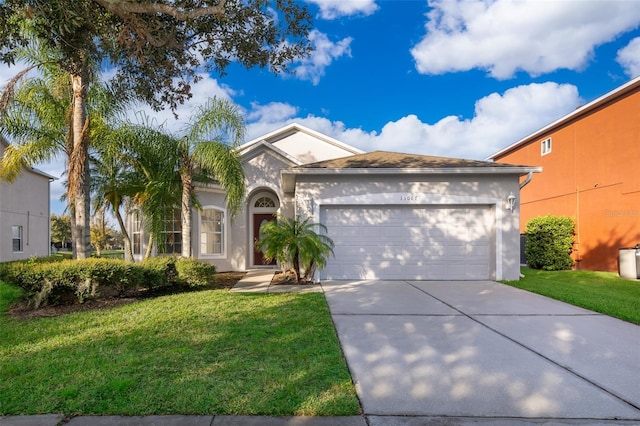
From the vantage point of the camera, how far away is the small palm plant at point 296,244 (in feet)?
31.4

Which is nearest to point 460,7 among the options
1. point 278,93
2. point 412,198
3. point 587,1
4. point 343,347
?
point 587,1

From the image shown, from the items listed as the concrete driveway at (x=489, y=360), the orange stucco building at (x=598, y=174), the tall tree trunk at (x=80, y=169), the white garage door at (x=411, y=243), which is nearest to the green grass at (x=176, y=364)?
the concrete driveway at (x=489, y=360)

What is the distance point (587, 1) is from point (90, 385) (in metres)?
11.1

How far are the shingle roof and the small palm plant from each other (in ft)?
6.17

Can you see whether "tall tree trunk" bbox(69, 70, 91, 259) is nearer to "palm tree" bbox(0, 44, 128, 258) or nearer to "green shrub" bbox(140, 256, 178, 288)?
"palm tree" bbox(0, 44, 128, 258)

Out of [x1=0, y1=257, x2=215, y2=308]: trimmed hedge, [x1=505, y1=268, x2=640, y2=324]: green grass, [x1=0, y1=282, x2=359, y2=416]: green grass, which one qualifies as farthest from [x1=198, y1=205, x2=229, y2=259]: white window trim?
[x1=505, y1=268, x2=640, y2=324]: green grass

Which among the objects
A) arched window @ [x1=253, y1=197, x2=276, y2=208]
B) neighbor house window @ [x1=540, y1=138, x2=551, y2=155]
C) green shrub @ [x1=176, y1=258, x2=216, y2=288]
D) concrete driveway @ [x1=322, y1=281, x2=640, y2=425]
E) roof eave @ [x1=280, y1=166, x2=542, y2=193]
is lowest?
concrete driveway @ [x1=322, y1=281, x2=640, y2=425]

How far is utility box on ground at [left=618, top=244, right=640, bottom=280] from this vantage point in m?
11.3

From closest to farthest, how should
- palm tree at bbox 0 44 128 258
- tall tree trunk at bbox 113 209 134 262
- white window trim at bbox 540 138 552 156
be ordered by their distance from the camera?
palm tree at bbox 0 44 128 258 → tall tree trunk at bbox 113 209 134 262 → white window trim at bbox 540 138 552 156

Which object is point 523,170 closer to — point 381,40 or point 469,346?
point 381,40

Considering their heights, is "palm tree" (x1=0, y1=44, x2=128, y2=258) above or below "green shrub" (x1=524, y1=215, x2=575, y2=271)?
above

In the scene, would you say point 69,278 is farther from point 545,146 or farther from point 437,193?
point 545,146

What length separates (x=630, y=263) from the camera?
11445mm

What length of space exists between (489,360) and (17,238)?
→ 22.6 m
